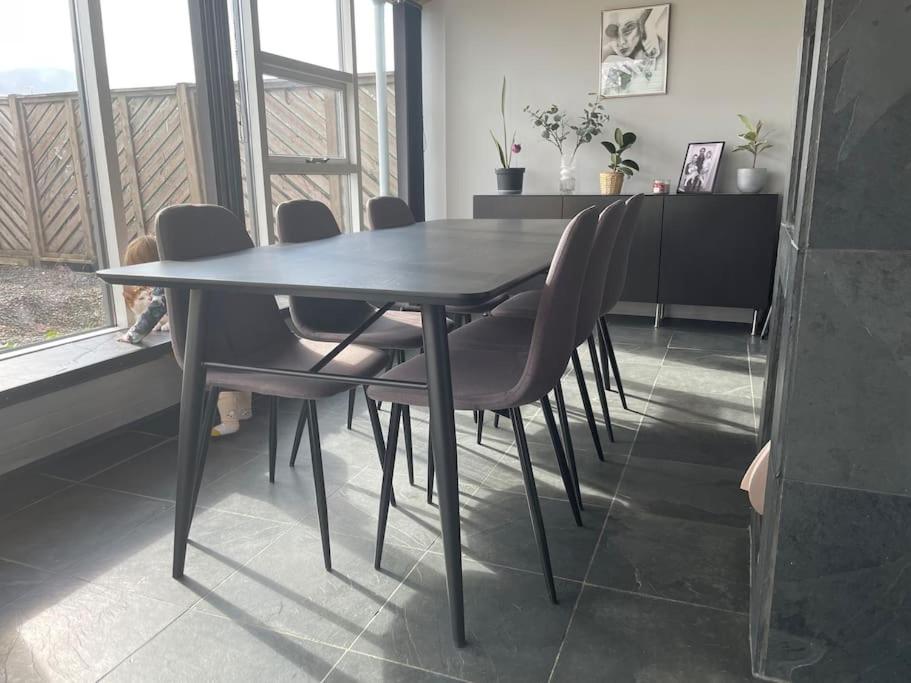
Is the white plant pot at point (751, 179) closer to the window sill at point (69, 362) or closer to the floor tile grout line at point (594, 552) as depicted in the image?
the floor tile grout line at point (594, 552)

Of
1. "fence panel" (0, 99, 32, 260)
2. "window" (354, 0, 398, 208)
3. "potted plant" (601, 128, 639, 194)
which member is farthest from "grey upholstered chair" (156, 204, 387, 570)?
"potted plant" (601, 128, 639, 194)

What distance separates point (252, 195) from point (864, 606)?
122 inches

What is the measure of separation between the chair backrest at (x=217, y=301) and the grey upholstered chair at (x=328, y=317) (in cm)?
22

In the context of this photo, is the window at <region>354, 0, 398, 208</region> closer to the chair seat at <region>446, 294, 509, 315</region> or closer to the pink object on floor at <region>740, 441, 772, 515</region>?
the chair seat at <region>446, 294, 509, 315</region>

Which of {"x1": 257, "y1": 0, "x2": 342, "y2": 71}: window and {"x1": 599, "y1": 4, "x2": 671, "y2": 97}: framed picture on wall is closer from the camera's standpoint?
{"x1": 257, "y1": 0, "x2": 342, "y2": 71}: window

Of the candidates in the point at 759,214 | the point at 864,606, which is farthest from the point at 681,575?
the point at 759,214

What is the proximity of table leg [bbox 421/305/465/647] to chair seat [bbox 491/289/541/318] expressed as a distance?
0.99 metres

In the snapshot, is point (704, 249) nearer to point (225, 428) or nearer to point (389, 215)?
point (389, 215)

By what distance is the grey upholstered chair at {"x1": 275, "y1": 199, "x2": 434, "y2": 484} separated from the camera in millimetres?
2273

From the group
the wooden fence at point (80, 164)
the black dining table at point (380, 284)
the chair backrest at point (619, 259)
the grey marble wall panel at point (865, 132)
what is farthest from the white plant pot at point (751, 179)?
the grey marble wall panel at point (865, 132)

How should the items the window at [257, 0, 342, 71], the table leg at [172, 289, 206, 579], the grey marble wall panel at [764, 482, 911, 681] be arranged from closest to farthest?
the grey marble wall panel at [764, 482, 911, 681] < the table leg at [172, 289, 206, 579] < the window at [257, 0, 342, 71]

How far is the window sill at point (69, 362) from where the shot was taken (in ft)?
7.27

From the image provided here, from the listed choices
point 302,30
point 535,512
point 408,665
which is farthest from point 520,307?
point 302,30

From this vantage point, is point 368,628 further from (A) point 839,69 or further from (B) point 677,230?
(B) point 677,230
